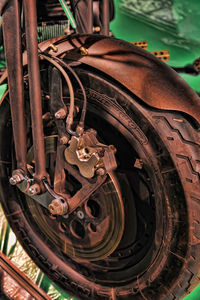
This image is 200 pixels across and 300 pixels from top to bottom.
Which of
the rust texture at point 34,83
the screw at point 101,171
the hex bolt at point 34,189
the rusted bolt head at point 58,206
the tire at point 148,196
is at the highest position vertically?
the rust texture at point 34,83

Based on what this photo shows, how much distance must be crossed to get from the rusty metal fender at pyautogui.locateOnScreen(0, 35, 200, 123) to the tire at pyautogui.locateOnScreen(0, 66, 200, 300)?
0.02m

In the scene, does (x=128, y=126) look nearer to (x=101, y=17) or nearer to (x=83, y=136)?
(x=83, y=136)

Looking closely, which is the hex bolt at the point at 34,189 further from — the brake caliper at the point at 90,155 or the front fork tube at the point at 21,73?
the brake caliper at the point at 90,155

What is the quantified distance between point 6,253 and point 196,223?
2.38 ft

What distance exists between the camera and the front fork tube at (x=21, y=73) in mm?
534

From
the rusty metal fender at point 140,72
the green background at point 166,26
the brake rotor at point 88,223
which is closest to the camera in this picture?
the rusty metal fender at point 140,72

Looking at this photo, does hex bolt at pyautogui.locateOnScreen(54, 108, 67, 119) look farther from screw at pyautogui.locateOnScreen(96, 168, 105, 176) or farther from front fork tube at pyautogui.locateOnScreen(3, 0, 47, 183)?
screw at pyautogui.locateOnScreen(96, 168, 105, 176)

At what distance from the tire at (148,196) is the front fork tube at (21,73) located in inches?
3.7

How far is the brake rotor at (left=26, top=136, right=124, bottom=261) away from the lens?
60 cm

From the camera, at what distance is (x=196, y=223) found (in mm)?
504

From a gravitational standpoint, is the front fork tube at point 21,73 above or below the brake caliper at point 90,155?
above

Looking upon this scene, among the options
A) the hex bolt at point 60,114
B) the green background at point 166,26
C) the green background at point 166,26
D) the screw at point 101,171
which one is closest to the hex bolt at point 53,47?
the hex bolt at point 60,114

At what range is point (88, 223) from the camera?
2.16ft

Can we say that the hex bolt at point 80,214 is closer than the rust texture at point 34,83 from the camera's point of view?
No
